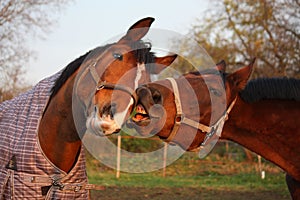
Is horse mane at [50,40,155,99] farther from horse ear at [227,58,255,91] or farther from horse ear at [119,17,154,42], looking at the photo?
horse ear at [227,58,255,91]

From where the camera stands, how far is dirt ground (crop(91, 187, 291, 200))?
848 centimetres

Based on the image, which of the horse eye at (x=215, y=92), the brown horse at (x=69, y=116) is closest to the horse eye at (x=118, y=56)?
the brown horse at (x=69, y=116)

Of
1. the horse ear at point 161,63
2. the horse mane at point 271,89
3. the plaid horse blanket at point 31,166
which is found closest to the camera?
the plaid horse blanket at point 31,166

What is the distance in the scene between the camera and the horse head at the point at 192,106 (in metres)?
2.86

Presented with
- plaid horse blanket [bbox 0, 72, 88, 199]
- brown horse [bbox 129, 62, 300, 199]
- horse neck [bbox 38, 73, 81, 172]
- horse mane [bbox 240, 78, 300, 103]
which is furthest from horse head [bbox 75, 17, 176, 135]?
horse mane [bbox 240, 78, 300, 103]

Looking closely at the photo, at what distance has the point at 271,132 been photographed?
11.0ft

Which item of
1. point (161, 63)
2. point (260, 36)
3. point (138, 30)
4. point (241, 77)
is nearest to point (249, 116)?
point (241, 77)

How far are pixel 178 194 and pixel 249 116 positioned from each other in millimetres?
5870

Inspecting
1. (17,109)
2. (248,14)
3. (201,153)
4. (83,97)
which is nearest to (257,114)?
(201,153)

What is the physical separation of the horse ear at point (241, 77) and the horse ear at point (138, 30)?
759 millimetres

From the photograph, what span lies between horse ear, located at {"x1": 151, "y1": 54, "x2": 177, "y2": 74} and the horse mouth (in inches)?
16.6

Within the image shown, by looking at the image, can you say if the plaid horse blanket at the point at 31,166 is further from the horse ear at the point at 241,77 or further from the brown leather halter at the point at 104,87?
the horse ear at the point at 241,77

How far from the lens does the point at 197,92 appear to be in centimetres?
312

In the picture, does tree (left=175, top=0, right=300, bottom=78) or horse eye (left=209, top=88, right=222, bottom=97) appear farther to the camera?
tree (left=175, top=0, right=300, bottom=78)
